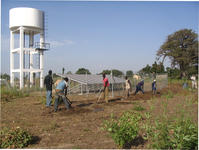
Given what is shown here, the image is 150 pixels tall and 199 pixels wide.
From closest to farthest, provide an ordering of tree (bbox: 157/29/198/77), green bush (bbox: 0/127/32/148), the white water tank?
green bush (bbox: 0/127/32/148)
the white water tank
tree (bbox: 157/29/198/77)

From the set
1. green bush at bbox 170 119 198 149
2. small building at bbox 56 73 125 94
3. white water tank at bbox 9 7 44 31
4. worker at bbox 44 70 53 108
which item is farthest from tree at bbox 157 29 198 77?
green bush at bbox 170 119 198 149

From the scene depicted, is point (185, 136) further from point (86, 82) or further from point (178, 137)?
point (86, 82)

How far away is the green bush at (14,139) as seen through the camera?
16.5ft

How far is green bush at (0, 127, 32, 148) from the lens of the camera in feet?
16.5

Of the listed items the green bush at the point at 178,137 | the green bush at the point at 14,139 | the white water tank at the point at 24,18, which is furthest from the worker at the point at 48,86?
the white water tank at the point at 24,18

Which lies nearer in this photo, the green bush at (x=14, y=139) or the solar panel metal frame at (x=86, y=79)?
the green bush at (x=14, y=139)

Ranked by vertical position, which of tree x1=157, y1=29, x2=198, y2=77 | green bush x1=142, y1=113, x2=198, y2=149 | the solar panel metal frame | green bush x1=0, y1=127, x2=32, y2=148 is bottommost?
green bush x1=0, y1=127, x2=32, y2=148

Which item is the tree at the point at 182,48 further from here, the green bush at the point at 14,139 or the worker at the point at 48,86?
the green bush at the point at 14,139

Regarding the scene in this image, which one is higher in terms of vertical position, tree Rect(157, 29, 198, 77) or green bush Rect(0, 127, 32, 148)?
tree Rect(157, 29, 198, 77)

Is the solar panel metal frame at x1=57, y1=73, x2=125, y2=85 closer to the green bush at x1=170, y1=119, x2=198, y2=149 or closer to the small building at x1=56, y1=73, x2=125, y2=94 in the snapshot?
the small building at x1=56, y1=73, x2=125, y2=94

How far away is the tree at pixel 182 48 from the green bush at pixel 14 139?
3127cm

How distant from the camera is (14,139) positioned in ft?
16.7

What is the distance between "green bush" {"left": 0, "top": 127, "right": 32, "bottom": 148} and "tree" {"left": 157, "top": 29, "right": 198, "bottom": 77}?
103ft

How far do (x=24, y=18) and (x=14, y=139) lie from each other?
77.5 ft
